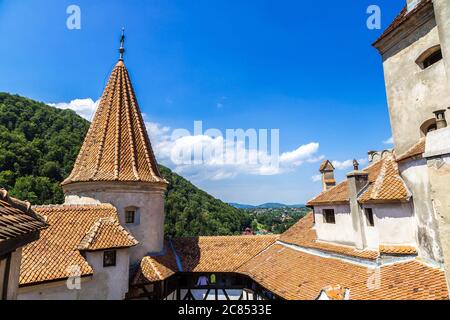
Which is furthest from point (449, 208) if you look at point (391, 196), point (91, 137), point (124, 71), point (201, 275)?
point (124, 71)

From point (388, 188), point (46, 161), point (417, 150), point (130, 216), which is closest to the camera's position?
point (417, 150)

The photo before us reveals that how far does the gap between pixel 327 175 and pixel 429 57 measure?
10.7 m

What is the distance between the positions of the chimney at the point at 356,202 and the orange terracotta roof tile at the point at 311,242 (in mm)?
461

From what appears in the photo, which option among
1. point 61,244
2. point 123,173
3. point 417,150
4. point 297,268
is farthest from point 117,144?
point 417,150

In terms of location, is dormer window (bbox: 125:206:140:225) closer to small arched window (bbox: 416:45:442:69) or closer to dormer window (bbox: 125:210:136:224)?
dormer window (bbox: 125:210:136:224)

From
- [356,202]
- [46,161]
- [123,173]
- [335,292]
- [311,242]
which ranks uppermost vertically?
[46,161]

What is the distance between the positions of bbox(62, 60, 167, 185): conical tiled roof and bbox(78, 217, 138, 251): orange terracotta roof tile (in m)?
2.49

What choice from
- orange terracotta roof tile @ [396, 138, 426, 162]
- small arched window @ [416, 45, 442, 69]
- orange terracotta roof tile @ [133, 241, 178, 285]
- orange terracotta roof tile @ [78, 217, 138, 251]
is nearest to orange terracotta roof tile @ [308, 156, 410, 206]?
orange terracotta roof tile @ [396, 138, 426, 162]

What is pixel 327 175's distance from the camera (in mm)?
19328

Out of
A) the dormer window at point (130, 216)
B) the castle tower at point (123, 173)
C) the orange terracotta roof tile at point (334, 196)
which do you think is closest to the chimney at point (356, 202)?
the orange terracotta roof tile at point (334, 196)

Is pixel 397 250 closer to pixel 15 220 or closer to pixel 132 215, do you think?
pixel 15 220

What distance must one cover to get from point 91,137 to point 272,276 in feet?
40.4

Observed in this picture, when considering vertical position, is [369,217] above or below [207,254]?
above

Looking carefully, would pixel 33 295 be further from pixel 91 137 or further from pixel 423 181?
pixel 423 181
